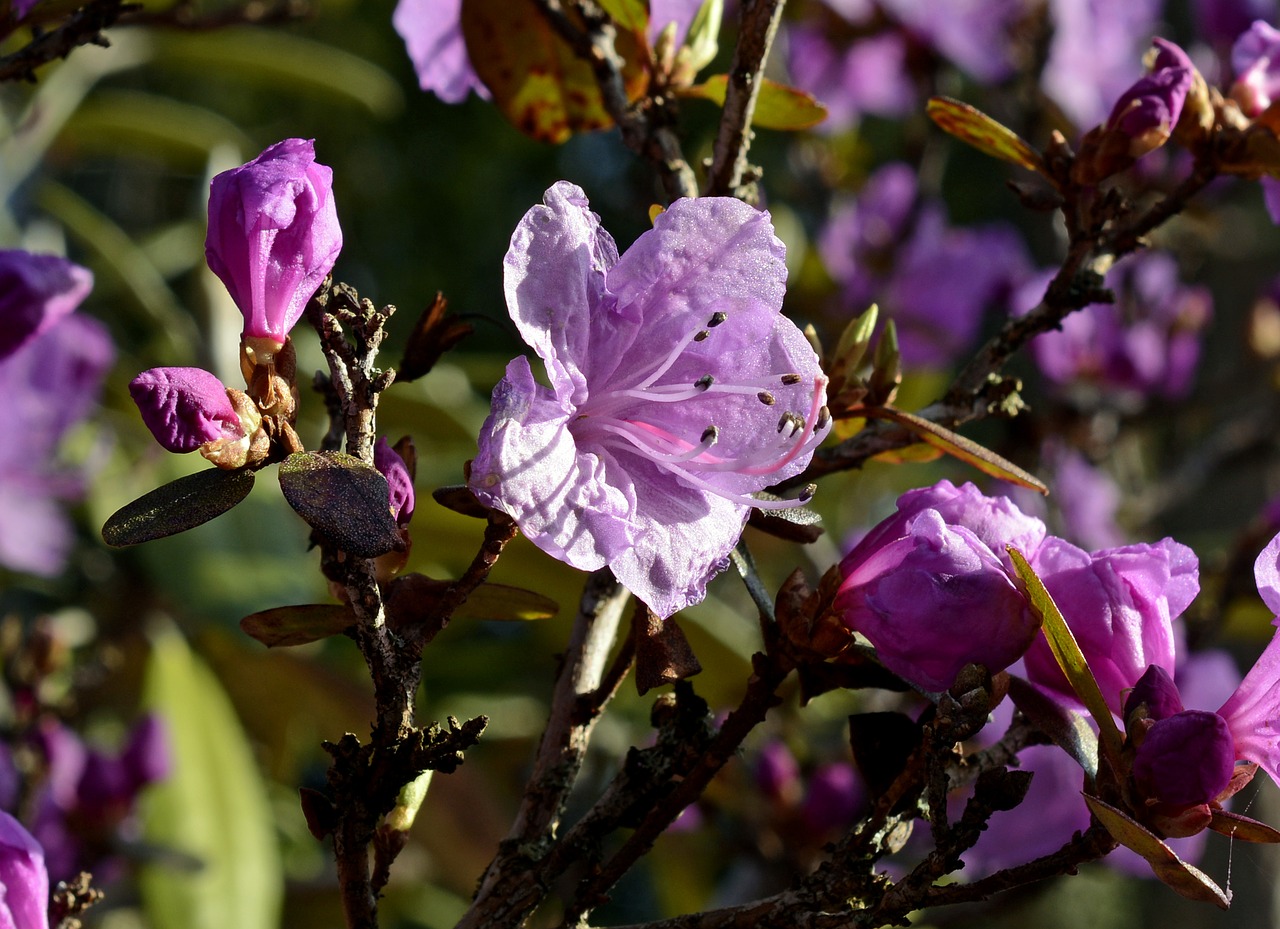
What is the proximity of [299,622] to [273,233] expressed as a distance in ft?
0.67

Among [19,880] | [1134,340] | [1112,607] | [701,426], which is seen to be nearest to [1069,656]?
[1112,607]

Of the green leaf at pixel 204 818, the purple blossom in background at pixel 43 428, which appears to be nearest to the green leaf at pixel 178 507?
the green leaf at pixel 204 818

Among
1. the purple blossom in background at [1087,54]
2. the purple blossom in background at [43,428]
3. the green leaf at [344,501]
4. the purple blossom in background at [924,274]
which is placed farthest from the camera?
the purple blossom in background at [924,274]

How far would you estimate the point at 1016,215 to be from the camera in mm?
4469

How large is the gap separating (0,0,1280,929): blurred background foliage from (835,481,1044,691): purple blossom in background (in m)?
0.51

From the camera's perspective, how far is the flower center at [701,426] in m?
0.71

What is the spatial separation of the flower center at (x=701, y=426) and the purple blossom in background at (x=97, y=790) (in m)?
1.11

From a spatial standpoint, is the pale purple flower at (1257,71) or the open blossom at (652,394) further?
the pale purple flower at (1257,71)

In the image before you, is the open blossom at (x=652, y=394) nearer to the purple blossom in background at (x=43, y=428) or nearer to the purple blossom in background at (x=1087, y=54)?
the purple blossom in background at (x=43, y=428)

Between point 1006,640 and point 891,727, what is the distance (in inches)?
4.7

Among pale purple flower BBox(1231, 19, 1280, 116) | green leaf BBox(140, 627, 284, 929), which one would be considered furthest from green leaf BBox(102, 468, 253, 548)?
green leaf BBox(140, 627, 284, 929)

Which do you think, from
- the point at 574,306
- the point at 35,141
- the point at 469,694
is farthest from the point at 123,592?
the point at 574,306

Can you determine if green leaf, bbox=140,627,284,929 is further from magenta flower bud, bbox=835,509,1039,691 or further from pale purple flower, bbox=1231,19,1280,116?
pale purple flower, bbox=1231,19,1280,116

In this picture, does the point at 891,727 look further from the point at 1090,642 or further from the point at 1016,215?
the point at 1016,215
